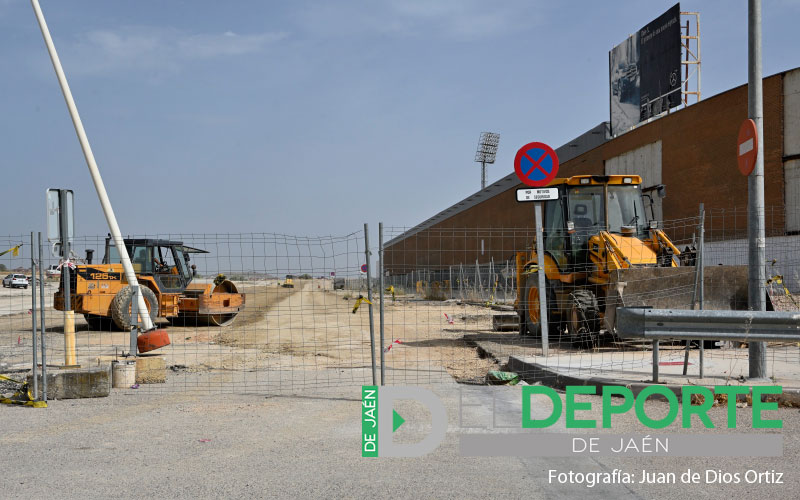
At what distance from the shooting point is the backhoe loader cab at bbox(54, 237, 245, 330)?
58.1 feet

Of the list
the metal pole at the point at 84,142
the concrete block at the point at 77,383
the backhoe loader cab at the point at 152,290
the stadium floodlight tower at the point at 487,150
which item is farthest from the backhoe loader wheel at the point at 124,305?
the stadium floodlight tower at the point at 487,150

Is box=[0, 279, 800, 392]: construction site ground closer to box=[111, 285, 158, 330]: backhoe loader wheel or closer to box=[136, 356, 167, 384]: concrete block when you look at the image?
box=[136, 356, 167, 384]: concrete block

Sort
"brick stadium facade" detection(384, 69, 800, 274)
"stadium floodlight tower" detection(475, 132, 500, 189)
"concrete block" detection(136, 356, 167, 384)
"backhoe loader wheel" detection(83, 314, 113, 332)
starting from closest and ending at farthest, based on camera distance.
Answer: "concrete block" detection(136, 356, 167, 384) → "backhoe loader wheel" detection(83, 314, 113, 332) → "brick stadium facade" detection(384, 69, 800, 274) → "stadium floodlight tower" detection(475, 132, 500, 189)

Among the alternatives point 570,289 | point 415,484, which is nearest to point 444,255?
point 570,289

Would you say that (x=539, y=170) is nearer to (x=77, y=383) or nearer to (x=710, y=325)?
(x=710, y=325)

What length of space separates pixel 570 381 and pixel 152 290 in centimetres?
1413

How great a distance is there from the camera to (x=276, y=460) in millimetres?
5414

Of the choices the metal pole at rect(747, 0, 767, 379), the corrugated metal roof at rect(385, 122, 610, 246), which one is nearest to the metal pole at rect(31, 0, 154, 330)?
the metal pole at rect(747, 0, 767, 379)

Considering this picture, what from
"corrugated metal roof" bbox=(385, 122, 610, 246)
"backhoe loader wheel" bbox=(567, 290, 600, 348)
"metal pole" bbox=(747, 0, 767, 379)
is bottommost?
"backhoe loader wheel" bbox=(567, 290, 600, 348)

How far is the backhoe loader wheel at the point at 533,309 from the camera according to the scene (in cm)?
1317

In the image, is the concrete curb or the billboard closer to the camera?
the concrete curb

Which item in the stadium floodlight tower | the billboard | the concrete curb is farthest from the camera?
the stadium floodlight tower

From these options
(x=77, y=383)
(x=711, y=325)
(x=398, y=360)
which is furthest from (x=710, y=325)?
(x=77, y=383)

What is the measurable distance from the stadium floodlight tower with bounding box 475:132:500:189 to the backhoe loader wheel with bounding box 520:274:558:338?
79.5 m
